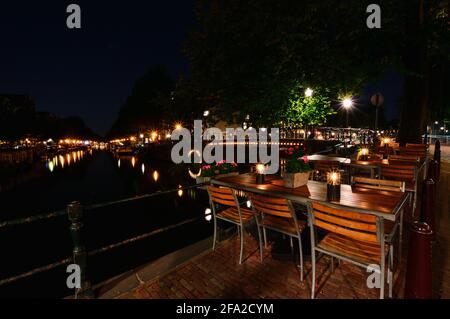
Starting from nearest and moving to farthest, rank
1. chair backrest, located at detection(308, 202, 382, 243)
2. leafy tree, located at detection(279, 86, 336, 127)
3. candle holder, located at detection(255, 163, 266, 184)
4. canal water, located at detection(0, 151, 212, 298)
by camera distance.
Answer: chair backrest, located at detection(308, 202, 382, 243)
candle holder, located at detection(255, 163, 266, 184)
leafy tree, located at detection(279, 86, 336, 127)
canal water, located at detection(0, 151, 212, 298)

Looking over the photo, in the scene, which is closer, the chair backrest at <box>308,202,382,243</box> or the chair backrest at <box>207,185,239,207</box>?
the chair backrest at <box>308,202,382,243</box>

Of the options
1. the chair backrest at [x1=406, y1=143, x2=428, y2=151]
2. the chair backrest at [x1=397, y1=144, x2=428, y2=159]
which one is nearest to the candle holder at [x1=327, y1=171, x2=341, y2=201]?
the chair backrest at [x1=397, y1=144, x2=428, y2=159]

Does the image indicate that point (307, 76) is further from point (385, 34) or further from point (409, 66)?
point (409, 66)

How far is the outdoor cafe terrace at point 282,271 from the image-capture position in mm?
2912

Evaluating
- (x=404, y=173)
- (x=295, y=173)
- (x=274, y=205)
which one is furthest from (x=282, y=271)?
(x=404, y=173)

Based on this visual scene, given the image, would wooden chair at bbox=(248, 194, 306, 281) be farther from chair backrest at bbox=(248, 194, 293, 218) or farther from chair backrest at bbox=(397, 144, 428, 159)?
chair backrest at bbox=(397, 144, 428, 159)

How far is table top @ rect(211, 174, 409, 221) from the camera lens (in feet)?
9.35

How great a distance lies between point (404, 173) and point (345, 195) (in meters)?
3.24

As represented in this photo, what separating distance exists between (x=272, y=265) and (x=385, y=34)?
315 inches

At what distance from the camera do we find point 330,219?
2.67 metres

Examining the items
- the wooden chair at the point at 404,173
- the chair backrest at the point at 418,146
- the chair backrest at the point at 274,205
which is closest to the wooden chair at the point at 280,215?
the chair backrest at the point at 274,205

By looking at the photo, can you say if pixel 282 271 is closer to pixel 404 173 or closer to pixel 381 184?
pixel 381 184

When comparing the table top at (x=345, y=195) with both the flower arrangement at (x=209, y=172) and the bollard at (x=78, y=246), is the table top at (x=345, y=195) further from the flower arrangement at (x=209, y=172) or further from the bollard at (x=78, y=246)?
the bollard at (x=78, y=246)

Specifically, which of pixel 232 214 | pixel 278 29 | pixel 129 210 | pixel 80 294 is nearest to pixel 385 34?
pixel 278 29
